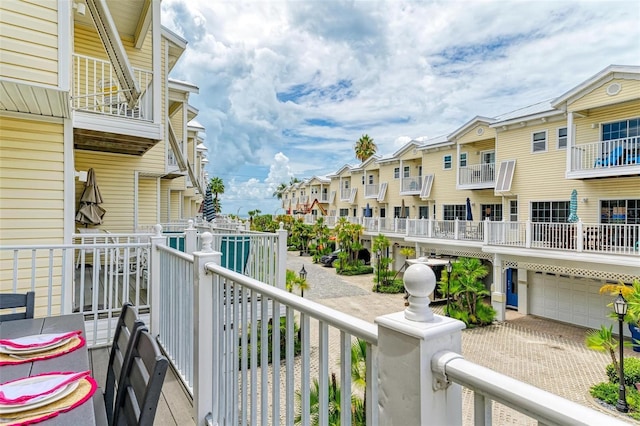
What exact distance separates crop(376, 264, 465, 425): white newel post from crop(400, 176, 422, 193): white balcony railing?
2144 cm

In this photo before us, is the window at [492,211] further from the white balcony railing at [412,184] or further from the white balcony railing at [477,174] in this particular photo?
the white balcony railing at [412,184]

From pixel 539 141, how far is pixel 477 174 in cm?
313

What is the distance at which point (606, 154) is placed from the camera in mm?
12195

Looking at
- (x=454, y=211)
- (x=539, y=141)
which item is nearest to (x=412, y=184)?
(x=454, y=211)

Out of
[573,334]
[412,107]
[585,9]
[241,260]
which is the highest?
[412,107]

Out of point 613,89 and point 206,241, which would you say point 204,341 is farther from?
point 613,89

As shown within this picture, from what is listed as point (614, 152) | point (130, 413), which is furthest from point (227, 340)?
point (614, 152)

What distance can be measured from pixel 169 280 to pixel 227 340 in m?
1.70

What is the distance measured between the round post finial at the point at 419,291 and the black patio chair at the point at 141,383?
2.97 feet

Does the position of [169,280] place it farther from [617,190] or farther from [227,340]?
[617,190]

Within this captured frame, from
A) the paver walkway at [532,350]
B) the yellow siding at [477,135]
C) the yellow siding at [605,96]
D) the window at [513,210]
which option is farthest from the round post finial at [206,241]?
the yellow siding at [477,135]

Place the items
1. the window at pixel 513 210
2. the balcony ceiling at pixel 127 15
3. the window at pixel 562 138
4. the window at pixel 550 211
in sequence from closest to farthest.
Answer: the balcony ceiling at pixel 127 15, the window at pixel 562 138, the window at pixel 550 211, the window at pixel 513 210

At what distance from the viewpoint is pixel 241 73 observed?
30578 mm

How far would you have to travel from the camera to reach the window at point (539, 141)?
14840 millimetres
